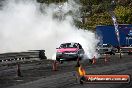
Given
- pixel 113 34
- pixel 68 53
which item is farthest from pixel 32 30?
pixel 68 53

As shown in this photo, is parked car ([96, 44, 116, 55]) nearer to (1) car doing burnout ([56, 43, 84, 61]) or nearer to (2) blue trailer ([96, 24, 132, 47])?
(2) blue trailer ([96, 24, 132, 47])

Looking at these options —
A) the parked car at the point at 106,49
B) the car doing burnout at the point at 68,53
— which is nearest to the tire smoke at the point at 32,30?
the parked car at the point at 106,49

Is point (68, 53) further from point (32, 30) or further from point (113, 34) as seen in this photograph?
point (113, 34)

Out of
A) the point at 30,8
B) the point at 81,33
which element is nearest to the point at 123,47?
the point at 81,33

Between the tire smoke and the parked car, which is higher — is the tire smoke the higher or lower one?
the higher one

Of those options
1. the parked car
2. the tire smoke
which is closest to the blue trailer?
the parked car

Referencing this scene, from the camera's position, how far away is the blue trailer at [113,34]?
179 ft

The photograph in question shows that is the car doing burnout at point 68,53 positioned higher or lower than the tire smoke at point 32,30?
lower

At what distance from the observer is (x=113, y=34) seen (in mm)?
55969

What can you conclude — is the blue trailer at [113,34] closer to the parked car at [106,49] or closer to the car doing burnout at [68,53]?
the parked car at [106,49]

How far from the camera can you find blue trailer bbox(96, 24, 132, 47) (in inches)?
2149

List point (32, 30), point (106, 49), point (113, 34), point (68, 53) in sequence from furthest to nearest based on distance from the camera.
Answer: point (113, 34)
point (106, 49)
point (32, 30)
point (68, 53)

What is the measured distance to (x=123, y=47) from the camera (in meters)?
52.9

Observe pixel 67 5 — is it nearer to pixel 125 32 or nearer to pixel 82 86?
pixel 125 32
